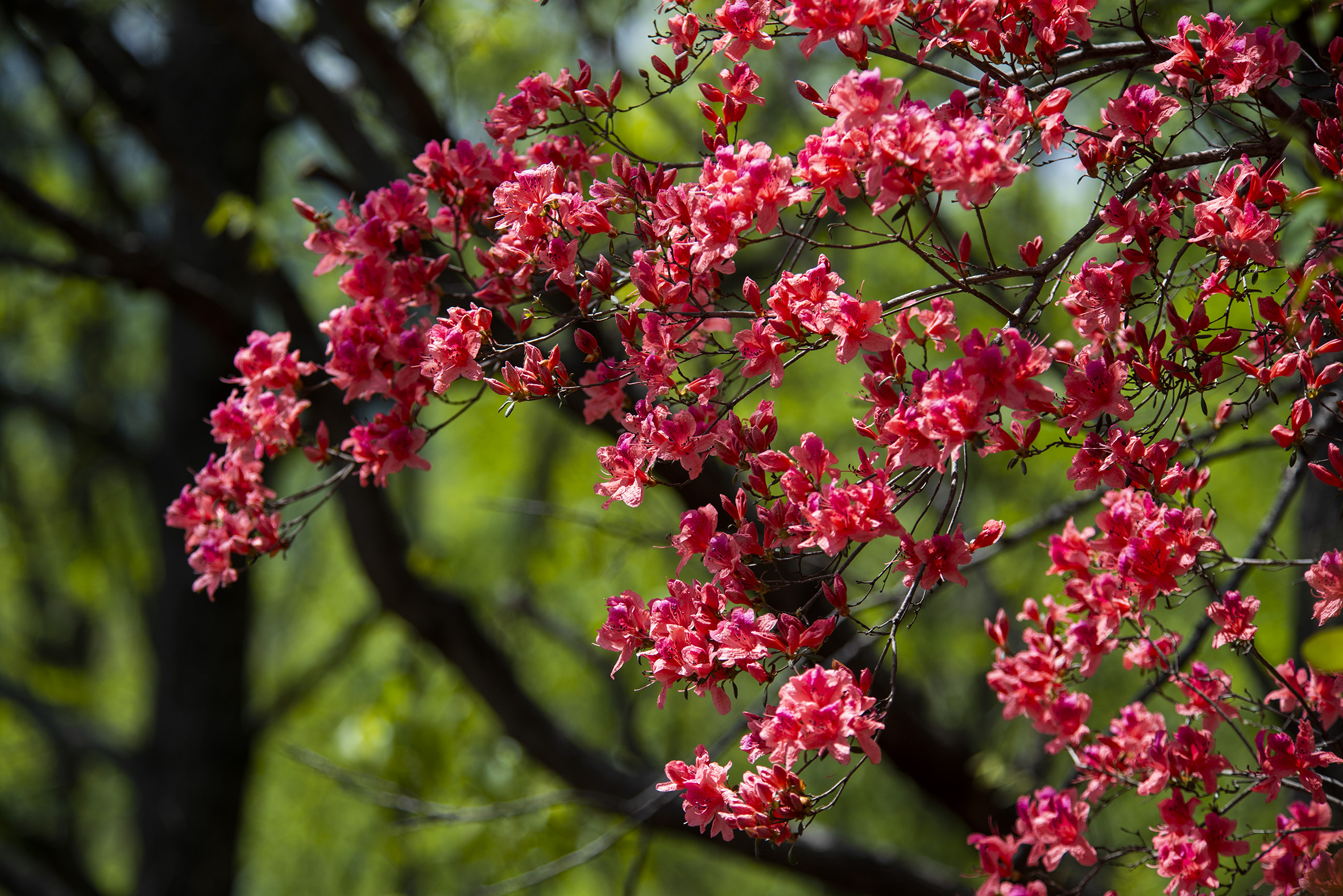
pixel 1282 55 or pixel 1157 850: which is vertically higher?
pixel 1282 55

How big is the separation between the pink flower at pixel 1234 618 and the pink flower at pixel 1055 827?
42cm

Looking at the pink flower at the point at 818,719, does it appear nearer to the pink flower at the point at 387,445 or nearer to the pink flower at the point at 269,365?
the pink flower at the point at 387,445

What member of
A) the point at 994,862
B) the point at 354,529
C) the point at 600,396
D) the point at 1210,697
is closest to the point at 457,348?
the point at 600,396

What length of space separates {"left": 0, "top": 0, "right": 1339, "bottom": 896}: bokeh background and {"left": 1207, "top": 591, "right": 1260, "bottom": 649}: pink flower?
0.84 meters

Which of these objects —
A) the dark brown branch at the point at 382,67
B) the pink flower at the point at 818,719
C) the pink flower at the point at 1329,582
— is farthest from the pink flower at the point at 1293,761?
the dark brown branch at the point at 382,67

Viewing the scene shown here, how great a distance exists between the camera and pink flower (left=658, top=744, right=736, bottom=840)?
159 centimetres

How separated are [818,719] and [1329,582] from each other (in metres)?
0.92

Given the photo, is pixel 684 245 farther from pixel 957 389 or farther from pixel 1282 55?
pixel 1282 55

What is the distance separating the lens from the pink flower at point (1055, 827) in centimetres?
188

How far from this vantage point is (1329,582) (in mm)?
1650

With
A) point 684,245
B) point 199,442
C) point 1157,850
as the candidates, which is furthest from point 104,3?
point 1157,850

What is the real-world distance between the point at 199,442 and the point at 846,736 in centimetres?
540

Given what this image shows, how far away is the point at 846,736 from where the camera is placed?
4.75 ft

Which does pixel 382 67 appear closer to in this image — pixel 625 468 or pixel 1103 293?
pixel 625 468
